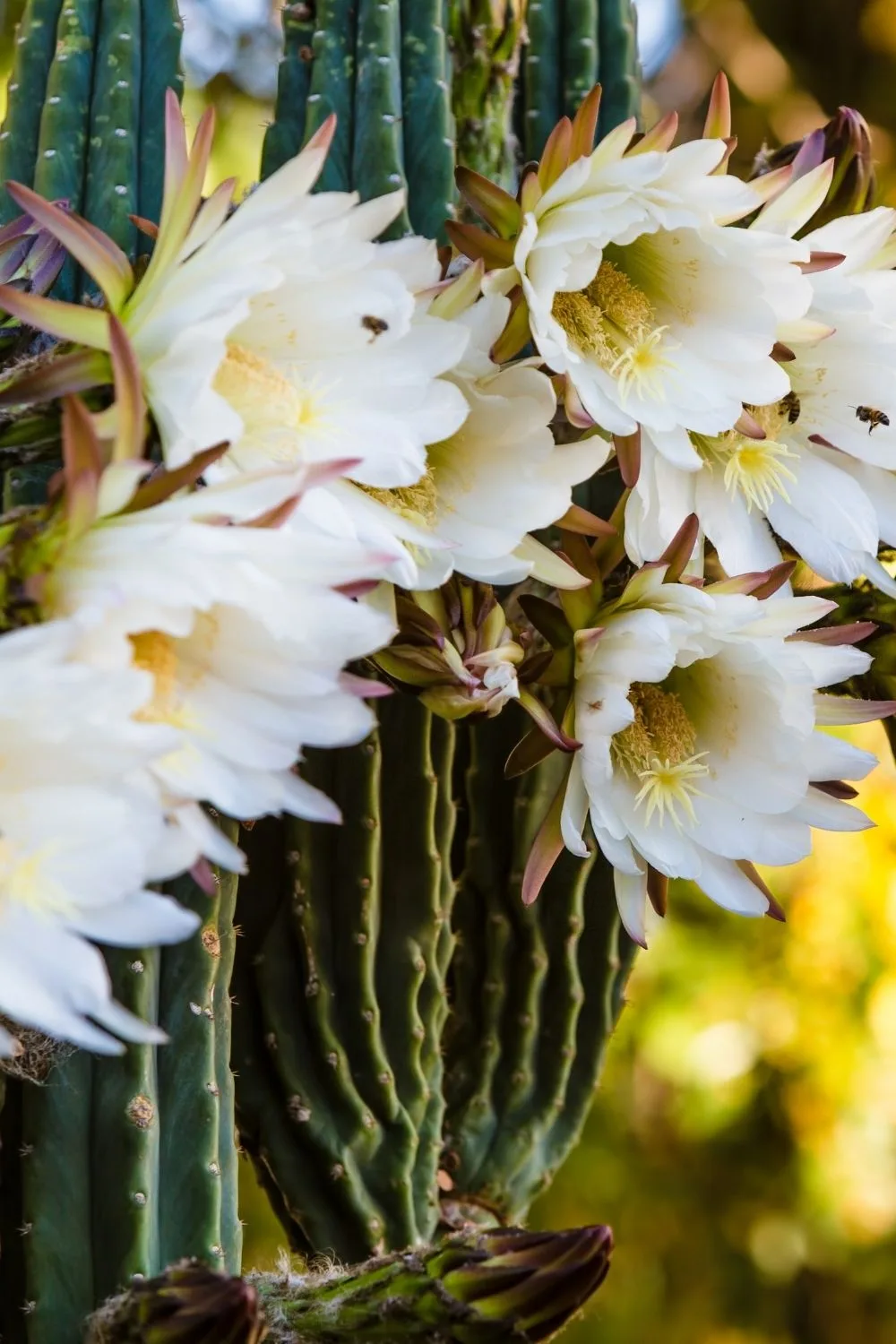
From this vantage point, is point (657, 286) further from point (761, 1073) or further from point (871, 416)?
point (761, 1073)

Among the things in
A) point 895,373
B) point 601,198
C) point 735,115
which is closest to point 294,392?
point 601,198

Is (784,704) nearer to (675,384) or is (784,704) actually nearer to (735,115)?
(675,384)

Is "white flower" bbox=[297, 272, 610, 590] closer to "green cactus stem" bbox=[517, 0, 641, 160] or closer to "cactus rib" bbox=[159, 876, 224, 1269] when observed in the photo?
"cactus rib" bbox=[159, 876, 224, 1269]

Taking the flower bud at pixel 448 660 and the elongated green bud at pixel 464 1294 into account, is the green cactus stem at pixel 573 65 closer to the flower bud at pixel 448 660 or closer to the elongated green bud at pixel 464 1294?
the flower bud at pixel 448 660

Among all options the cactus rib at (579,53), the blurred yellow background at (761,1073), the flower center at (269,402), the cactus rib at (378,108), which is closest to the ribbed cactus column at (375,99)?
the cactus rib at (378,108)

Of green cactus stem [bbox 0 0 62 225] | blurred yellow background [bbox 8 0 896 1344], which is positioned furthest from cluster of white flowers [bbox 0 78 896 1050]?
blurred yellow background [bbox 8 0 896 1344]

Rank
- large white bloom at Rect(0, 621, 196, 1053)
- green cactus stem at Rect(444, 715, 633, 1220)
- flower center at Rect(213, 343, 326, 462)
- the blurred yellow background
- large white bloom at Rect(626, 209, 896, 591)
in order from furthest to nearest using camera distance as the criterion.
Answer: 1. the blurred yellow background
2. green cactus stem at Rect(444, 715, 633, 1220)
3. large white bloom at Rect(626, 209, 896, 591)
4. flower center at Rect(213, 343, 326, 462)
5. large white bloom at Rect(0, 621, 196, 1053)

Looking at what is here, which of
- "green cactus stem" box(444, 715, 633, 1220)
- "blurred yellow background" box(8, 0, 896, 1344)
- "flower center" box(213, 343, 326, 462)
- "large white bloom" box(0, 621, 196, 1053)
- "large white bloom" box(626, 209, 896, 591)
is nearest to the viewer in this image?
"large white bloom" box(0, 621, 196, 1053)

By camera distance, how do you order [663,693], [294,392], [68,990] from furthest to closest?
[663,693]
[294,392]
[68,990]
